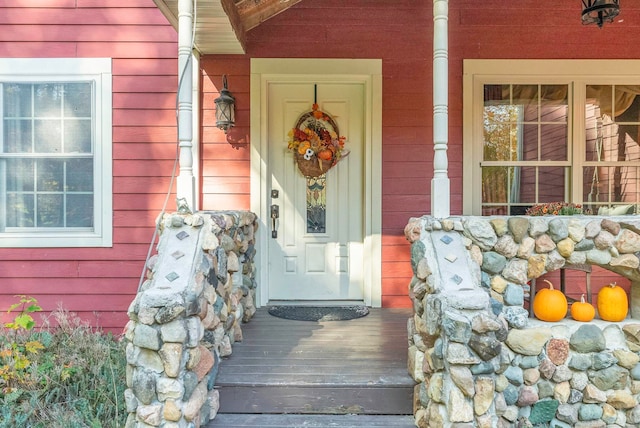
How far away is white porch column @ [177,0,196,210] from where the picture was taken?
8.20 feet

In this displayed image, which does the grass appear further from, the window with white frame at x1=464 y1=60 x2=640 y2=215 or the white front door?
the window with white frame at x1=464 y1=60 x2=640 y2=215

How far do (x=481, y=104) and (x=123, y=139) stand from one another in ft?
10.2

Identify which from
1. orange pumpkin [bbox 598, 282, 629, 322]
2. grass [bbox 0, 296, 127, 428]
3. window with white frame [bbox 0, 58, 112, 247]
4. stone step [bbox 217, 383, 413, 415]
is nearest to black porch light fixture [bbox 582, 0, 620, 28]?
orange pumpkin [bbox 598, 282, 629, 322]

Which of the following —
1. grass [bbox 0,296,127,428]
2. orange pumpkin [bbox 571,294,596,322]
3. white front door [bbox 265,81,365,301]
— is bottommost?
grass [bbox 0,296,127,428]

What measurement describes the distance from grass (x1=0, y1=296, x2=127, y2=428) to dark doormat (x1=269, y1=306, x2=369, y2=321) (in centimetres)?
123

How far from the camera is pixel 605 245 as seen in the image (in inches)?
96.1

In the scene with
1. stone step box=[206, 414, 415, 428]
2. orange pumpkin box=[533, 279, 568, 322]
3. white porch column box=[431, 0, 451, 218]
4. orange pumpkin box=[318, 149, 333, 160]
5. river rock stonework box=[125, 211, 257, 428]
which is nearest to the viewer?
river rock stonework box=[125, 211, 257, 428]

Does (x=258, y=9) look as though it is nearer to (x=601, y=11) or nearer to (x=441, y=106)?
(x=441, y=106)

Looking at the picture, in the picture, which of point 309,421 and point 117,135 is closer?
point 309,421

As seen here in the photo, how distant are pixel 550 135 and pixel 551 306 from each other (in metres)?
2.03

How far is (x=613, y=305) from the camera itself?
8.14ft

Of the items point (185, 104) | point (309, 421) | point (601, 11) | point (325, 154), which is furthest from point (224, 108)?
point (601, 11)

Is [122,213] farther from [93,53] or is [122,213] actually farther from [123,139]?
[93,53]

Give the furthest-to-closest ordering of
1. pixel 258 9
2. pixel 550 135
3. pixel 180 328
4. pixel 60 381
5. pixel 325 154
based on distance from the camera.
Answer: pixel 550 135 < pixel 325 154 < pixel 258 9 < pixel 60 381 < pixel 180 328
